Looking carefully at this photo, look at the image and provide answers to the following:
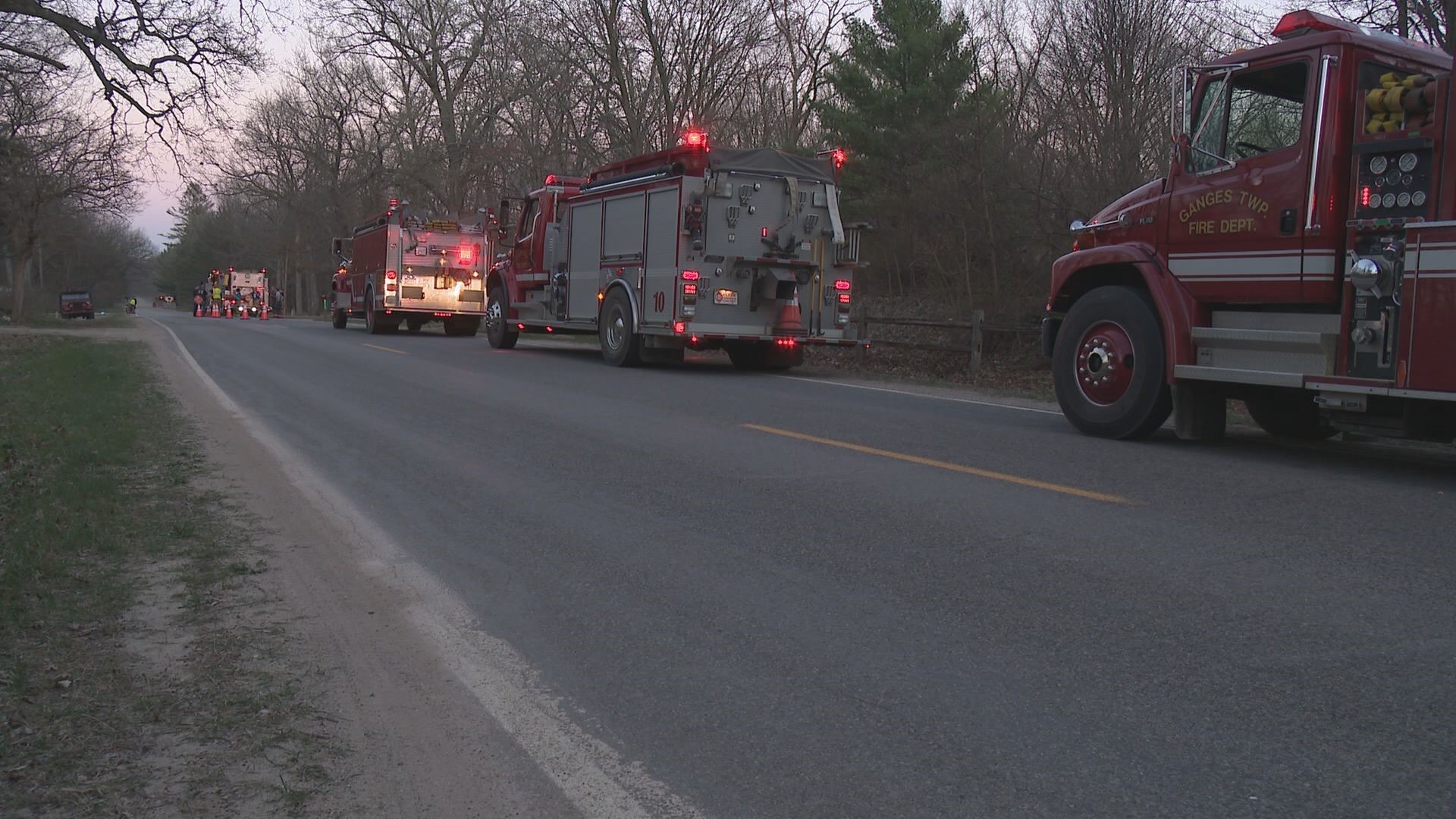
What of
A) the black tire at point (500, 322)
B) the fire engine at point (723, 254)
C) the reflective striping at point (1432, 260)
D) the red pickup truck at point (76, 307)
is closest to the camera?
the reflective striping at point (1432, 260)

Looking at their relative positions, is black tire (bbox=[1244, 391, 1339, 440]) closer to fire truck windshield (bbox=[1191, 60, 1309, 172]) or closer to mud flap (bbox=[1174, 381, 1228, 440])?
mud flap (bbox=[1174, 381, 1228, 440])

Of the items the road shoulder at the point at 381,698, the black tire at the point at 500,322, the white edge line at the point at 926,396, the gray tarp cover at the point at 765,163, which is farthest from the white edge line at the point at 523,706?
the black tire at the point at 500,322

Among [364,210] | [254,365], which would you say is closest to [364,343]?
[254,365]

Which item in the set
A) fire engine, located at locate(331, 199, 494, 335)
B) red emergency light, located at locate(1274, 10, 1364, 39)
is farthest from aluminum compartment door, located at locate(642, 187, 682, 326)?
fire engine, located at locate(331, 199, 494, 335)

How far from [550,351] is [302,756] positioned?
20094 mm

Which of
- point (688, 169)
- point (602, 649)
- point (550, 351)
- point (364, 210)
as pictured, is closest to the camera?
point (602, 649)

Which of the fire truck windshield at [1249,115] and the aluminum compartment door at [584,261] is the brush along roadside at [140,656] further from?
the aluminum compartment door at [584,261]

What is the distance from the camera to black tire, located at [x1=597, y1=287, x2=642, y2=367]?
60.8 ft

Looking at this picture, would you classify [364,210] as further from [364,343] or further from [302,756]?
[302,756]

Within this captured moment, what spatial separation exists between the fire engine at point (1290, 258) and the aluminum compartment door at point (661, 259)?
8087 mm

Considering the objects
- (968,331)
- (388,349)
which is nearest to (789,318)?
(968,331)

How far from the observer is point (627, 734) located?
144 inches

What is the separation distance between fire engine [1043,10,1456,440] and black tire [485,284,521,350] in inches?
593

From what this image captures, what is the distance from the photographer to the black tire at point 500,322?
2356 centimetres
